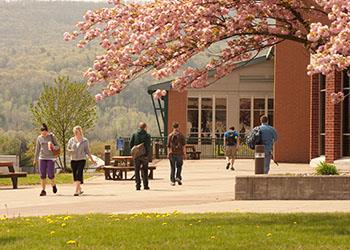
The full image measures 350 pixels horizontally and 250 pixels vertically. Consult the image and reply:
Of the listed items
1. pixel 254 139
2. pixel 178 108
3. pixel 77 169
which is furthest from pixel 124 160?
pixel 178 108

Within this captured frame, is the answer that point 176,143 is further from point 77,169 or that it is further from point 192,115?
point 192,115

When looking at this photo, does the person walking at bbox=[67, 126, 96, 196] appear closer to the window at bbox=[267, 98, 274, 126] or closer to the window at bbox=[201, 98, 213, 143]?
the window at bbox=[201, 98, 213, 143]

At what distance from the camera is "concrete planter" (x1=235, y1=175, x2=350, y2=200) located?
2109 cm

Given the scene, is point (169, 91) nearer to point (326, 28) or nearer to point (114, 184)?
point (114, 184)

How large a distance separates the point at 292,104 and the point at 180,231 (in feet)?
101

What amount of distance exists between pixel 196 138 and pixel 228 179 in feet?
81.0

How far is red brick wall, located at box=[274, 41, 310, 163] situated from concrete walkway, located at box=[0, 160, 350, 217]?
13.5 m

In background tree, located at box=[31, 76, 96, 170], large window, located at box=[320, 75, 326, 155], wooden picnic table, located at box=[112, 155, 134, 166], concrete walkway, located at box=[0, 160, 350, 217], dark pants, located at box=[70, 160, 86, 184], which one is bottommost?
concrete walkway, located at box=[0, 160, 350, 217]

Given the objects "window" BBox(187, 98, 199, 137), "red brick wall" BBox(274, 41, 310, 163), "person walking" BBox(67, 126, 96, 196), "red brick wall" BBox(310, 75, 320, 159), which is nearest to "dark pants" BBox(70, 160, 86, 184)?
"person walking" BBox(67, 126, 96, 196)

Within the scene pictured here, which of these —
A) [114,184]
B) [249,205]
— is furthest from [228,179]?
[249,205]

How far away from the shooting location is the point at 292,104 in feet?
145

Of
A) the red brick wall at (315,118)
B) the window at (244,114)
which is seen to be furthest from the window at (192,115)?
the red brick wall at (315,118)

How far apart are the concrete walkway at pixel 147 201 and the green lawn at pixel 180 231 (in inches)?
79.7

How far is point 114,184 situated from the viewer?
99.4 ft
